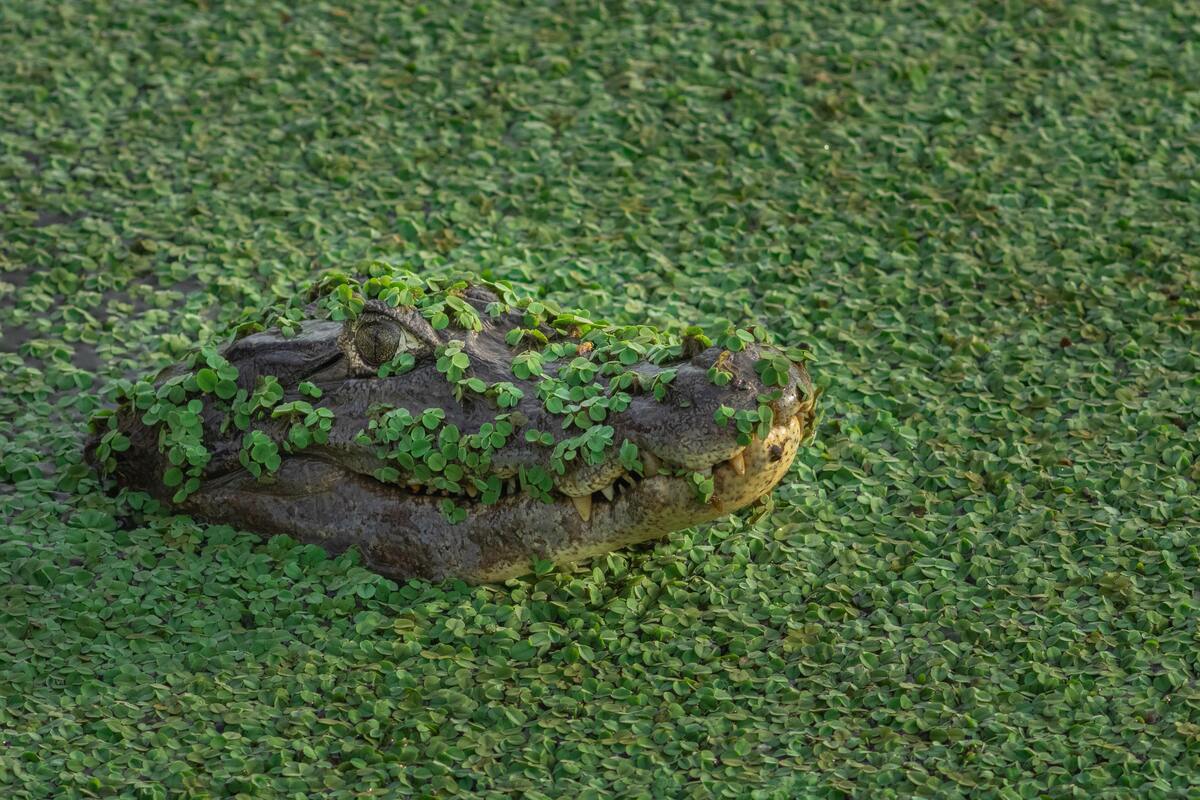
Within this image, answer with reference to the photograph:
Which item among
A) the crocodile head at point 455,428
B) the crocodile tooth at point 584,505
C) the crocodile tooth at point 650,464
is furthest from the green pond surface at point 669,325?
the crocodile tooth at point 650,464

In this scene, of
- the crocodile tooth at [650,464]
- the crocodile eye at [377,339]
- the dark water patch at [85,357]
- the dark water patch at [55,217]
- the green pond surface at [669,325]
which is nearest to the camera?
the green pond surface at [669,325]

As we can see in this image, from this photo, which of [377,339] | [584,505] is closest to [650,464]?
[584,505]

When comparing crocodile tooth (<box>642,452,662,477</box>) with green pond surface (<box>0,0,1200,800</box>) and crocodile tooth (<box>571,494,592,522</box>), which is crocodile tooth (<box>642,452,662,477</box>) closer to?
crocodile tooth (<box>571,494,592,522</box>)

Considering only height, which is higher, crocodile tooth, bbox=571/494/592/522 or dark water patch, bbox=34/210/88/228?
crocodile tooth, bbox=571/494/592/522

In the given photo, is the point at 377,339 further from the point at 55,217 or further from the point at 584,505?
the point at 55,217

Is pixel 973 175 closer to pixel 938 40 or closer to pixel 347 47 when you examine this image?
pixel 938 40

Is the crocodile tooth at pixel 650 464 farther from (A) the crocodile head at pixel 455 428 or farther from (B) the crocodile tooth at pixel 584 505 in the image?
(B) the crocodile tooth at pixel 584 505

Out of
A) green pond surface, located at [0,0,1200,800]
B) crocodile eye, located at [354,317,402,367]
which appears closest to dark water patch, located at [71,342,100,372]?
green pond surface, located at [0,0,1200,800]
